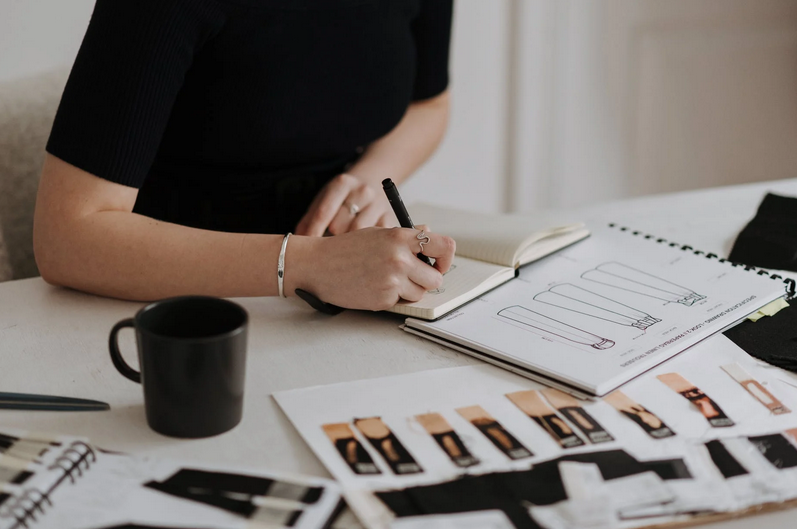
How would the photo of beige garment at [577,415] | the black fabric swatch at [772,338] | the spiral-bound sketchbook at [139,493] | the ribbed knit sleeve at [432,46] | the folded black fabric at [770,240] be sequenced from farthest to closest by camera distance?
1. the ribbed knit sleeve at [432,46]
2. the folded black fabric at [770,240]
3. the black fabric swatch at [772,338]
4. the photo of beige garment at [577,415]
5. the spiral-bound sketchbook at [139,493]

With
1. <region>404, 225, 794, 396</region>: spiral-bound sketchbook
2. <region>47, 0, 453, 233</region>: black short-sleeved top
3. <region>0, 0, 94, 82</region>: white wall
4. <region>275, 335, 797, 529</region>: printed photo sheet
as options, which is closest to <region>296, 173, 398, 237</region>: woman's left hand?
<region>47, 0, 453, 233</region>: black short-sleeved top

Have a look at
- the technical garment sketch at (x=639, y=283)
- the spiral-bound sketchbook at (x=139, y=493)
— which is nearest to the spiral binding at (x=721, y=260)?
the technical garment sketch at (x=639, y=283)

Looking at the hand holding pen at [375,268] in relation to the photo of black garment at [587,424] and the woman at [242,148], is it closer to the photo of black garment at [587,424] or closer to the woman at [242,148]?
the woman at [242,148]

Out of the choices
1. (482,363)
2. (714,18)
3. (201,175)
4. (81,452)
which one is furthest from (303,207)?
(714,18)

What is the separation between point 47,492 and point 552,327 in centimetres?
47

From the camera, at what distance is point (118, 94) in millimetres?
825

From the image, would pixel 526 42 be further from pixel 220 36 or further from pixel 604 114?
pixel 220 36

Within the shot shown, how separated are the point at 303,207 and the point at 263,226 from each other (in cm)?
7

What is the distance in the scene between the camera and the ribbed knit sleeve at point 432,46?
1.32m

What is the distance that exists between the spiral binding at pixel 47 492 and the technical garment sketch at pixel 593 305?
47 centimetres

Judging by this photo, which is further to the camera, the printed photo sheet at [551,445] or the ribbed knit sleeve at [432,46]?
the ribbed knit sleeve at [432,46]

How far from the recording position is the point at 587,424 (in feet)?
2.02

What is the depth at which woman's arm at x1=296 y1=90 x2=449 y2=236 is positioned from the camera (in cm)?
102

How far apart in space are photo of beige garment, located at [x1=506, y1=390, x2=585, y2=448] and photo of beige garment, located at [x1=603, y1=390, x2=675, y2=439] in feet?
0.18
